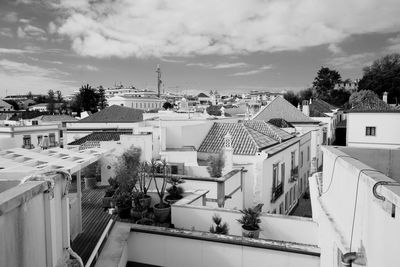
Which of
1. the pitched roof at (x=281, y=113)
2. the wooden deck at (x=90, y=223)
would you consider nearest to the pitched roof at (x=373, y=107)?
the pitched roof at (x=281, y=113)

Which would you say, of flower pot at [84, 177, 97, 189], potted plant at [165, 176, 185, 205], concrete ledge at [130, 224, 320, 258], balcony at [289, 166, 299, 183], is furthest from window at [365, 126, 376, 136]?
flower pot at [84, 177, 97, 189]

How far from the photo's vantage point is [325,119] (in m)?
35.1

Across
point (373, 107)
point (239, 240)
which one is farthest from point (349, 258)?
point (373, 107)

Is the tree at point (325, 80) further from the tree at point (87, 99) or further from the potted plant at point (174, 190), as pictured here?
the potted plant at point (174, 190)

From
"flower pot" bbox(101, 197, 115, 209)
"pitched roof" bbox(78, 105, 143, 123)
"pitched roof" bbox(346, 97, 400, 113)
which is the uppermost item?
"pitched roof" bbox(346, 97, 400, 113)

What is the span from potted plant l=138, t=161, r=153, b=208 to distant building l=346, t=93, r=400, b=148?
1842 centimetres

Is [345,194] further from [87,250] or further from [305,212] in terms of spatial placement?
[305,212]

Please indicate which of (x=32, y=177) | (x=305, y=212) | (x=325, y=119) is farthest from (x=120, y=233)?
(x=325, y=119)

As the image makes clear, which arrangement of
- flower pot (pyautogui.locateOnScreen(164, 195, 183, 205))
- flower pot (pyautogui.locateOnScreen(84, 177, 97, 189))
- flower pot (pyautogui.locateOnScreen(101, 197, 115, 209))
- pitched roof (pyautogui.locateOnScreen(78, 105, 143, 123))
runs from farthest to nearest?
1. pitched roof (pyautogui.locateOnScreen(78, 105, 143, 123))
2. flower pot (pyautogui.locateOnScreen(84, 177, 97, 189))
3. flower pot (pyautogui.locateOnScreen(164, 195, 183, 205))
4. flower pot (pyautogui.locateOnScreen(101, 197, 115, 209))

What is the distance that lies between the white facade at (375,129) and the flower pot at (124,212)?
2000 centimetres

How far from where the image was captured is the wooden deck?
22.1ft

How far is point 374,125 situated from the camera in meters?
24.6

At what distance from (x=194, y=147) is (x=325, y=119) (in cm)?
2367

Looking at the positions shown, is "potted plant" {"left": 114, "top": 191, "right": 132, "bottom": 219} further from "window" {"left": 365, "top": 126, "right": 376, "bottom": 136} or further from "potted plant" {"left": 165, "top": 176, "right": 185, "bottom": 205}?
"window" {"left": 365, "top": 126, "right": 376, "bottom": 136}
